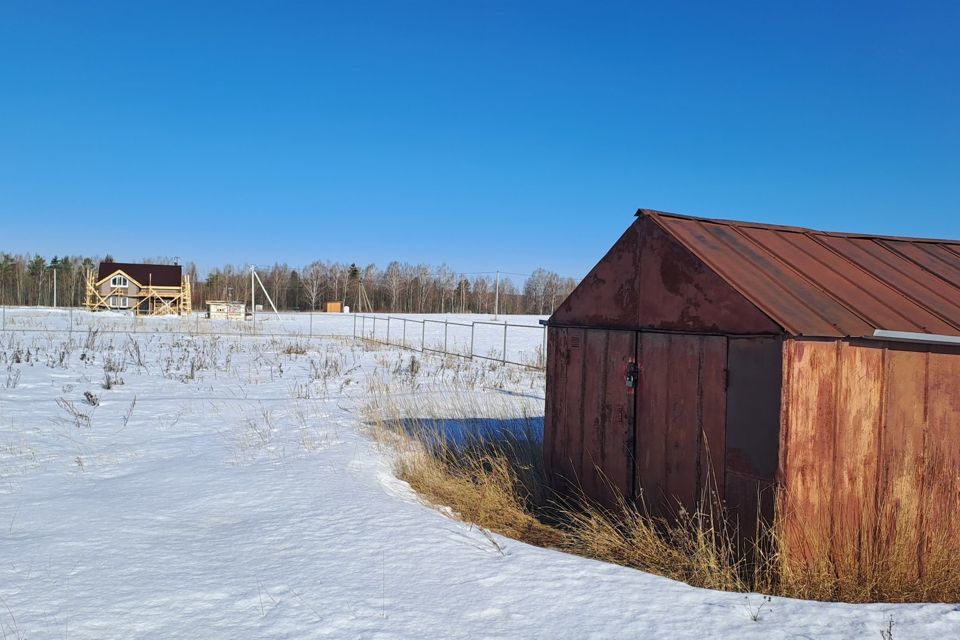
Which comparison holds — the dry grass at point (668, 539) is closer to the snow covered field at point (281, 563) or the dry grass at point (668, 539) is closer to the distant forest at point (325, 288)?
the snow covered field at point (281, 563)

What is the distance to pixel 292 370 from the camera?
57.0 ft

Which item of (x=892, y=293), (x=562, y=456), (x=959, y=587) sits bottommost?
(x=959, y=587)

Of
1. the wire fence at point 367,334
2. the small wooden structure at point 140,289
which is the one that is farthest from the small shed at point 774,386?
the small wooden structure at point 140,289

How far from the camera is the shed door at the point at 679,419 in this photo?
5.40 meters

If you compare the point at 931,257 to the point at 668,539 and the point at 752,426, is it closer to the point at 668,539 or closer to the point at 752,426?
the point at 752,426

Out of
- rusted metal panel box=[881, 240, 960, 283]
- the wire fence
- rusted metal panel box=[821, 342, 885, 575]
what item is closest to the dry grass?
rusted metal panel box=[821, 342, 885, 575]

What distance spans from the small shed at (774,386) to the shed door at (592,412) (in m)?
0.02

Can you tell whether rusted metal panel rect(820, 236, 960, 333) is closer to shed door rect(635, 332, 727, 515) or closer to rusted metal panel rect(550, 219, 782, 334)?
rusted metal panel rect(550, 219, 782, 334)

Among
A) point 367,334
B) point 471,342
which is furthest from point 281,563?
point 367,334

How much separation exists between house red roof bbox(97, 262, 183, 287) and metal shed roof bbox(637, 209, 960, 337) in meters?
57.8

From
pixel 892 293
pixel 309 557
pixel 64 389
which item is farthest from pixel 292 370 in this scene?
pixel 892 293

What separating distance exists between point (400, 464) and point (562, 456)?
194cm

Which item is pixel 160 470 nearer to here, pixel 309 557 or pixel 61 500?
pixel 61 500

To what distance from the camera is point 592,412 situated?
6.79 m
